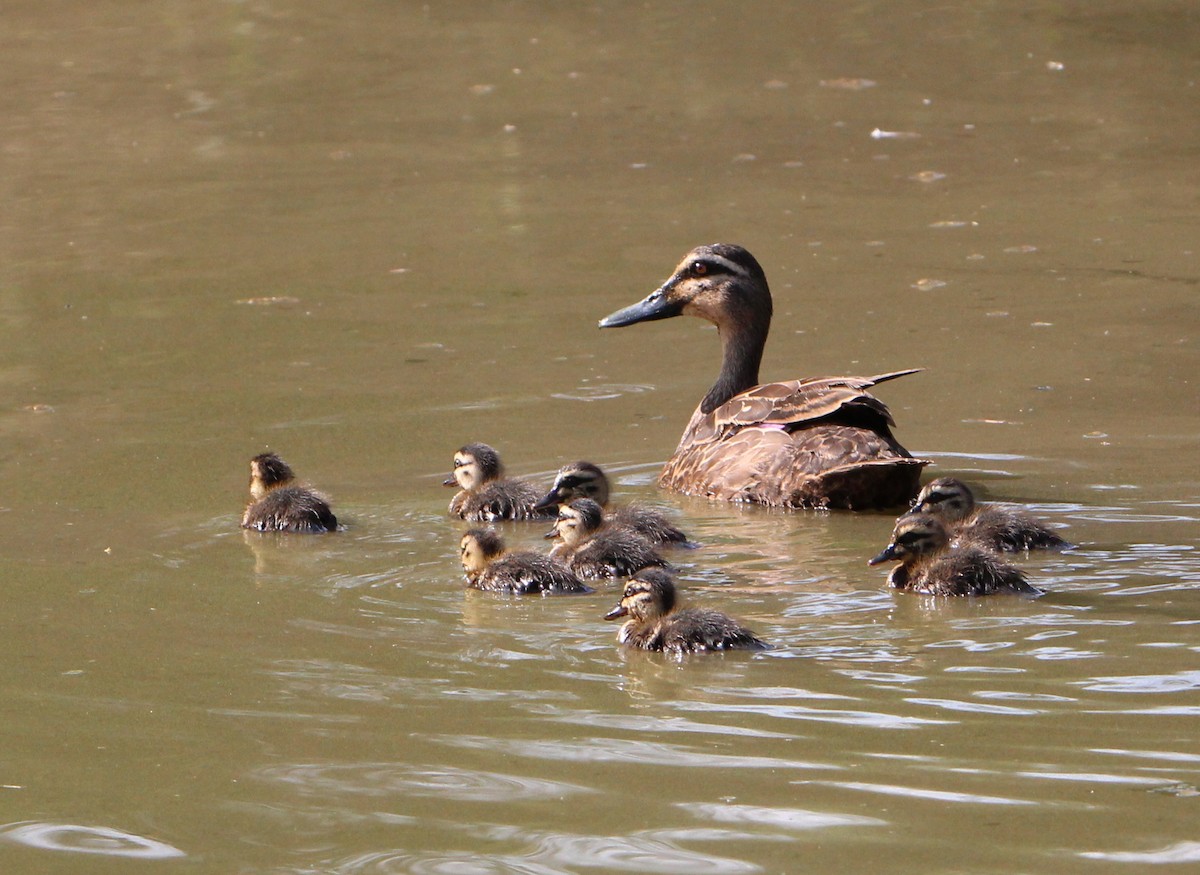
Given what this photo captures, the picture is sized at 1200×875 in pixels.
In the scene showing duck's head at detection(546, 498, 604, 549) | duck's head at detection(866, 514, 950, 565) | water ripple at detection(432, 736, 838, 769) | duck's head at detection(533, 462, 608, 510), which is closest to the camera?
water ripple at detection(432, 736, 838, 769)

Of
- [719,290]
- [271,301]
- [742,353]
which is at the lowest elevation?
[742,353]

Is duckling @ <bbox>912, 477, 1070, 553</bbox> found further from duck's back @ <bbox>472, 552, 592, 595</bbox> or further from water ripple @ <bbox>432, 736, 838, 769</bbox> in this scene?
water ripple @ <bbox>432, 736, 838, 769</bbox>

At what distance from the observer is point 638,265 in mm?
11664

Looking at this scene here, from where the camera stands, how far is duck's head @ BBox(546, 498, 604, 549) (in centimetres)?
679

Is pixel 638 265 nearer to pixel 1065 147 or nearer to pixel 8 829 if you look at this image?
pixel 1065 147

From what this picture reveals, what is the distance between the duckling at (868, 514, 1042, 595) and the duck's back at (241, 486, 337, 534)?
2043mm

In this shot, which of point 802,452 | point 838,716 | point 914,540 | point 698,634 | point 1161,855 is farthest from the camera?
point 802,452

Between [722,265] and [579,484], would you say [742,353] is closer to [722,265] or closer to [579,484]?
[722,265]

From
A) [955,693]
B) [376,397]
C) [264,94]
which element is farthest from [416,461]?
[264,94]

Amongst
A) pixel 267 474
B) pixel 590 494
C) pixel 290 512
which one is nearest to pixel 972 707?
pixel 590 494

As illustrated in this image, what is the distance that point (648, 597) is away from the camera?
5.61 metres

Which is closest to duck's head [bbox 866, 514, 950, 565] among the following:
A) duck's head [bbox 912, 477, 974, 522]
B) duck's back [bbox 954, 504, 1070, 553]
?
duck's back [bbox 954, 504, 1070, 553]

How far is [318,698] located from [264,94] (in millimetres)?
11967

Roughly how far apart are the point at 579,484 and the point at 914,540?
1.53m
